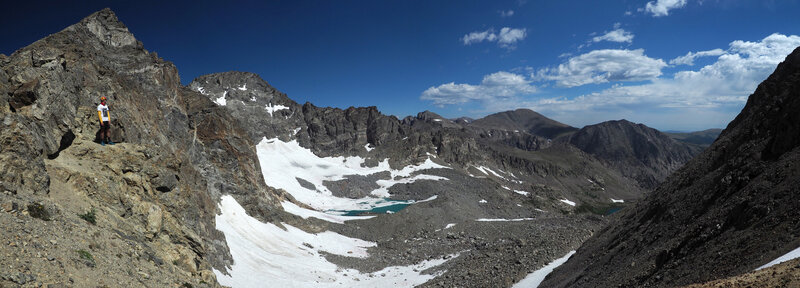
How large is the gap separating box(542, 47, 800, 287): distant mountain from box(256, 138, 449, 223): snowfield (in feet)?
236

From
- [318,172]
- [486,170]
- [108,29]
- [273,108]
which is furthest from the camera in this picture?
[486,170]

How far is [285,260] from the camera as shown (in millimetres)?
36812

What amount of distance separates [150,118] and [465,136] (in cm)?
14509

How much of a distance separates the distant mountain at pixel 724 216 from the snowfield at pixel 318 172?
71878mm

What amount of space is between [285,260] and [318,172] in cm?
8945

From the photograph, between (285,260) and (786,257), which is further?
(285,260)

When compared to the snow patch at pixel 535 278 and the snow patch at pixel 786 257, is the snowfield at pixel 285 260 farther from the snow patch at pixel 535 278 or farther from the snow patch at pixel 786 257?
the snow patch at pixel 786 257

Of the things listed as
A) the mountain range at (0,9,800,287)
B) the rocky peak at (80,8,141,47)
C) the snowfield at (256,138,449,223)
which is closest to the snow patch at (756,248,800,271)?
the mountain range at (0,9,800,287)

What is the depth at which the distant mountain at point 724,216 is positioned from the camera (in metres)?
11.7

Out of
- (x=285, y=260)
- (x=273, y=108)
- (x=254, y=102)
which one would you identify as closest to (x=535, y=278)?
(x=285, y=260)

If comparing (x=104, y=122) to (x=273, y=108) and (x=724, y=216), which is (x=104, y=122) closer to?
(x=724, y=216)

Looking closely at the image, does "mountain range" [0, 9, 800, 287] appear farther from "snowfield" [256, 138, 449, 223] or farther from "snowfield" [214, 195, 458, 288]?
"snowfield" [256, 138, 449, 223]

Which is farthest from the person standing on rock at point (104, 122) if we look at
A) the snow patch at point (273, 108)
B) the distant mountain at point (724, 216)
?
the snow patch at point (273, 108)

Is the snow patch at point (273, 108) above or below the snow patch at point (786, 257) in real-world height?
above
